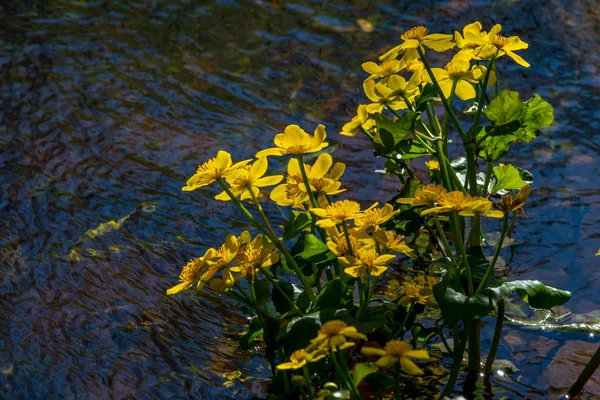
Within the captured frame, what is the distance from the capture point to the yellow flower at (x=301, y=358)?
1539 mm

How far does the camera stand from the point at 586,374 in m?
2.11

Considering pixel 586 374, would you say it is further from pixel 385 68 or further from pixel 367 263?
pixel 385 68

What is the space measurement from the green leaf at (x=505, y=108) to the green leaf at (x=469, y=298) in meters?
0.39

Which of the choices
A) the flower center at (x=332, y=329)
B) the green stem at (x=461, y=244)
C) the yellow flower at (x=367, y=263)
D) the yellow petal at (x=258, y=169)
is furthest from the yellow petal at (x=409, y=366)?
the yellow petal at (x=258, y=169)

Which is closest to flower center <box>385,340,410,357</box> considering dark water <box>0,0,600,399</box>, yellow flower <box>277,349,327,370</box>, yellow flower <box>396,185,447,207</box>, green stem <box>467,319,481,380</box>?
yellow flower <box>277,349,327,370</box>

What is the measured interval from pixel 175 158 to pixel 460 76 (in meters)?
1.83

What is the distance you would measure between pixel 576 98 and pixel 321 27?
1549mm

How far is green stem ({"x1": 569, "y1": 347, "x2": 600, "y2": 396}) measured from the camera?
2045mm

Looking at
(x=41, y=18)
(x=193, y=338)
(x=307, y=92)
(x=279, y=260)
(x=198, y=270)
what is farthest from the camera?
(x=41, y=18)

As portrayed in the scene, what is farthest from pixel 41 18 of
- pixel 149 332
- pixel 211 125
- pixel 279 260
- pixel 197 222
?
pixel 279 260

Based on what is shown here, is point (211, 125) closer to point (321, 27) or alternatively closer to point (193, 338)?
point (321, 27)

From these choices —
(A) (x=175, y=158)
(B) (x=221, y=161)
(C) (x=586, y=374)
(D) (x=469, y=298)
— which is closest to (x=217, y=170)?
(B) (x=221, y=161)

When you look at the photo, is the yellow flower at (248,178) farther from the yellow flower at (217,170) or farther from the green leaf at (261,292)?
the green leaf at (261,292)

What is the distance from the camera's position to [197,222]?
3195 millimetres
